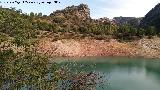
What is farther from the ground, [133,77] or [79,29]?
[79,29]

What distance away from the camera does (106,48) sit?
11950cm

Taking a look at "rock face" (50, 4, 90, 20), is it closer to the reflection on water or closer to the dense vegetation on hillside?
the dense vegetation on hillside

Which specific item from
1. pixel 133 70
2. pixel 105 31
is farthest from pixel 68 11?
pixel 133 70

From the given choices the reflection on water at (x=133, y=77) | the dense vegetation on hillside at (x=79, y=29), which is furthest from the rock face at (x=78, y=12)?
the reflection on water at (x=133, y=77)

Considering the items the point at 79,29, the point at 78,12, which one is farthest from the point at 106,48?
the point at 78,12

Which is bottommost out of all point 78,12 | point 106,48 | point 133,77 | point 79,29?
point 133,77

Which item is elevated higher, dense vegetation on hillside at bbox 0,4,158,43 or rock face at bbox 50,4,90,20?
rock face at bbox 50,4,90,20

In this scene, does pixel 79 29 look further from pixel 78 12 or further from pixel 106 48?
A: pixel 78 12

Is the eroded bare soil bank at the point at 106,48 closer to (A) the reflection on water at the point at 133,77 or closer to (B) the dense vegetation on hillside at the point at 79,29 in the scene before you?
(B) the dense vegetation on hillside at the point at 79,29

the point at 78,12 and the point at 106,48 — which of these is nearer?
the point at 106,48

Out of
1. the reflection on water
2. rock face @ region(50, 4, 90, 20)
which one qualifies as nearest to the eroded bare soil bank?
the reflection on water

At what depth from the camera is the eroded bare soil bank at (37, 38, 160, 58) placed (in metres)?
114

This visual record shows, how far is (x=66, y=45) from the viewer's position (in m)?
117

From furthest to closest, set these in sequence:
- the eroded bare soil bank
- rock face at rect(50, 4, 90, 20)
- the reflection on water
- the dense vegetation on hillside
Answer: rock face at rect(50, 4, 90, 20)
the dense vegetation on hillside
the eroded bare soil bank
the reflection on water
